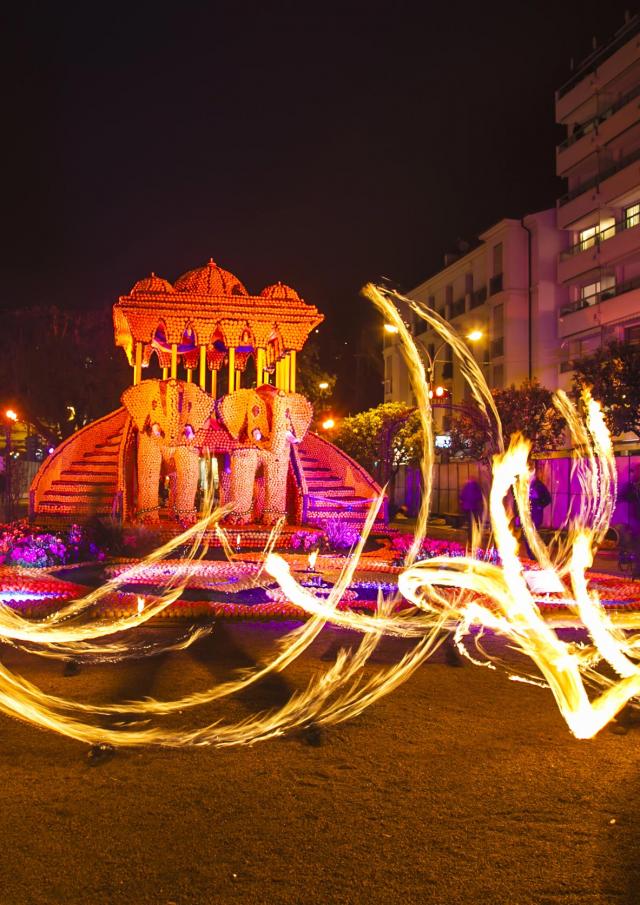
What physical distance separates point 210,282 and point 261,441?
4.95 m

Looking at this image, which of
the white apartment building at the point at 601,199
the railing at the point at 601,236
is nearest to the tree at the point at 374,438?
the white apartment building at the point at 601,199

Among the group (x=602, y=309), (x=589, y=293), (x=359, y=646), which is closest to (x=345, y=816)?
(x=359, y=646)

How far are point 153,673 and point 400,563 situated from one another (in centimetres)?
868

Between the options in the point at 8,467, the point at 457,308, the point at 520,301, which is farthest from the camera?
the point at 457,308

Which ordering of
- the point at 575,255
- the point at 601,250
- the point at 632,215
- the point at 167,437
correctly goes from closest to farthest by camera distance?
the point at 167,437 → the point at 632,215 → the point at 601,250 → the point at 575,255

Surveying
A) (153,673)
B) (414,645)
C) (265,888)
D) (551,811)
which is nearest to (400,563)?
(414,645)

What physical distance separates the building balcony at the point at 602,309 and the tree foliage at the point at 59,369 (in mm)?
23760

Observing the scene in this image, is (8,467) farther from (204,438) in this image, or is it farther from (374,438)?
(374,438)

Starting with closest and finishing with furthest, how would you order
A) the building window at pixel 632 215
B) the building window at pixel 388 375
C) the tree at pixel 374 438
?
the building window at pixel 632 215
the tree at pixel 374 438
the building window at pixel 388 375

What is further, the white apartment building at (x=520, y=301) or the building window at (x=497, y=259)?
the building window at (x=497, y=259)

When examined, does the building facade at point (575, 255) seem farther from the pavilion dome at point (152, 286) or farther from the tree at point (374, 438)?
the pavilion dome at point (152, 286)

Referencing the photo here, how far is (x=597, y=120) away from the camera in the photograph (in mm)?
40219

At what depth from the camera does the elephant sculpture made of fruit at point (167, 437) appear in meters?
18.9

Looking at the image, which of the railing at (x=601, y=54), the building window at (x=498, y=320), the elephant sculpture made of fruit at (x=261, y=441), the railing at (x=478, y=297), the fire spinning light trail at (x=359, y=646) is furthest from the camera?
the railing at (x=478, y=297)
